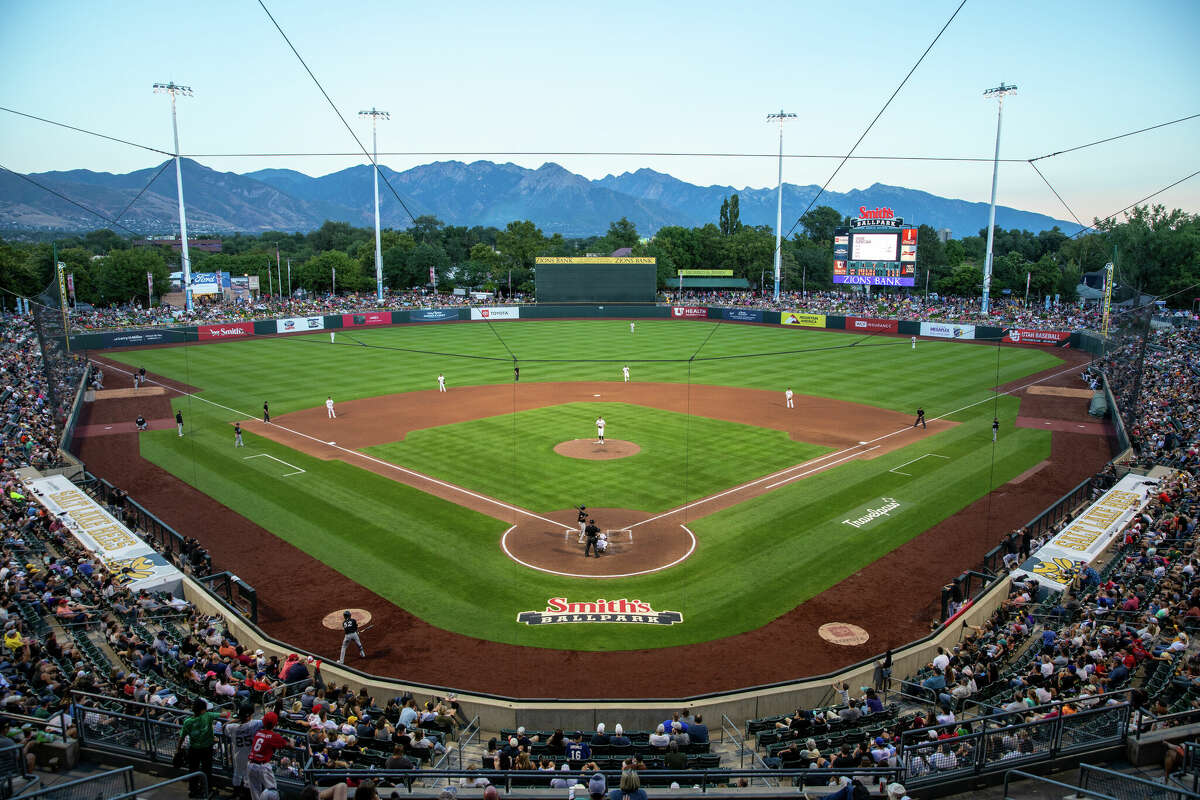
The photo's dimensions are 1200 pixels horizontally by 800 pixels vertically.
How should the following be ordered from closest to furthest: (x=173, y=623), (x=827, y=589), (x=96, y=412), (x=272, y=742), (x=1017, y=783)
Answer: (x=272, y=742)
(x=1017, y=783)
(x=173, y=623)
(x=827, y=589)
(x=96, y=412)

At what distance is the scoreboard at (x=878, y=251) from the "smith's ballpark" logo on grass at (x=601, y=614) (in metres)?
68.5

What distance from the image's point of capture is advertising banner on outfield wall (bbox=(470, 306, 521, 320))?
90875 mm

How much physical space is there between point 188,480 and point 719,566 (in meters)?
21.6

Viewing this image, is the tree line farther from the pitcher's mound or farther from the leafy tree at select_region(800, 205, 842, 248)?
the pitcher's mound

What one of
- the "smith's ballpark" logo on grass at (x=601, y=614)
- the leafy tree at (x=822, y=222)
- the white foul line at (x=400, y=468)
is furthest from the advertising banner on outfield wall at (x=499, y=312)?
the leafy tree at (x=822, y=222)

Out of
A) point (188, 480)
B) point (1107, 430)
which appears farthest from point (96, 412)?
point (1107, 430)

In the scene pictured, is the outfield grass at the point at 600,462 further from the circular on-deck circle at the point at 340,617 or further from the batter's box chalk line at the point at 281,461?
the circular on-deck circle at the point at 340,617

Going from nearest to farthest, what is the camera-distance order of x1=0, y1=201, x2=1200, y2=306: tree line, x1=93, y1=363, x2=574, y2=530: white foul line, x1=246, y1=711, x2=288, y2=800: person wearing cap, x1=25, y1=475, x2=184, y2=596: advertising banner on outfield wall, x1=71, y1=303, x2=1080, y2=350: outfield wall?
x1=246, y1=711, x2=288, y2=800: person wearing cap, x1=25, y1=475, x2=184, y2=596: advertising banner on outfield wall, x1=93, y1=363, x2=574, y2=530: white foul line, x1=71, y1=303, x2=1080, y2=350: outfield wall, x1=0, y1=201, x2=1200, y2=306: tree line

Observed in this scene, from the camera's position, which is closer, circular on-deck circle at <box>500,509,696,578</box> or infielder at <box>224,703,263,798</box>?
infielder at <box>224,703,263,798</box>

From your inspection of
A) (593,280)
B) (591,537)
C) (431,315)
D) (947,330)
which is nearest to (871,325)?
(947,330)

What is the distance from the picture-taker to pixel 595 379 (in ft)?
167

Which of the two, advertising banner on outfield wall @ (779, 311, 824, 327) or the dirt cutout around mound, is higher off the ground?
advertising banner on outfield wall @ (779, 311, 824, 327)

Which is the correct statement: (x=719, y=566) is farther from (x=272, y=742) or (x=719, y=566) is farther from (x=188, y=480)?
(x=188, y=480)

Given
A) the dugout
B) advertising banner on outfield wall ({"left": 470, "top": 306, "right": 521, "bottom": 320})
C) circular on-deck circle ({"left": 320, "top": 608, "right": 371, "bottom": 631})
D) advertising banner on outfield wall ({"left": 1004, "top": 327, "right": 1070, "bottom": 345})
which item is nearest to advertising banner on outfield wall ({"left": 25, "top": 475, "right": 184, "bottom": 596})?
circular on-deck circle ({"left": 320, "top": 608, "right": 371, "bottom": 631})
